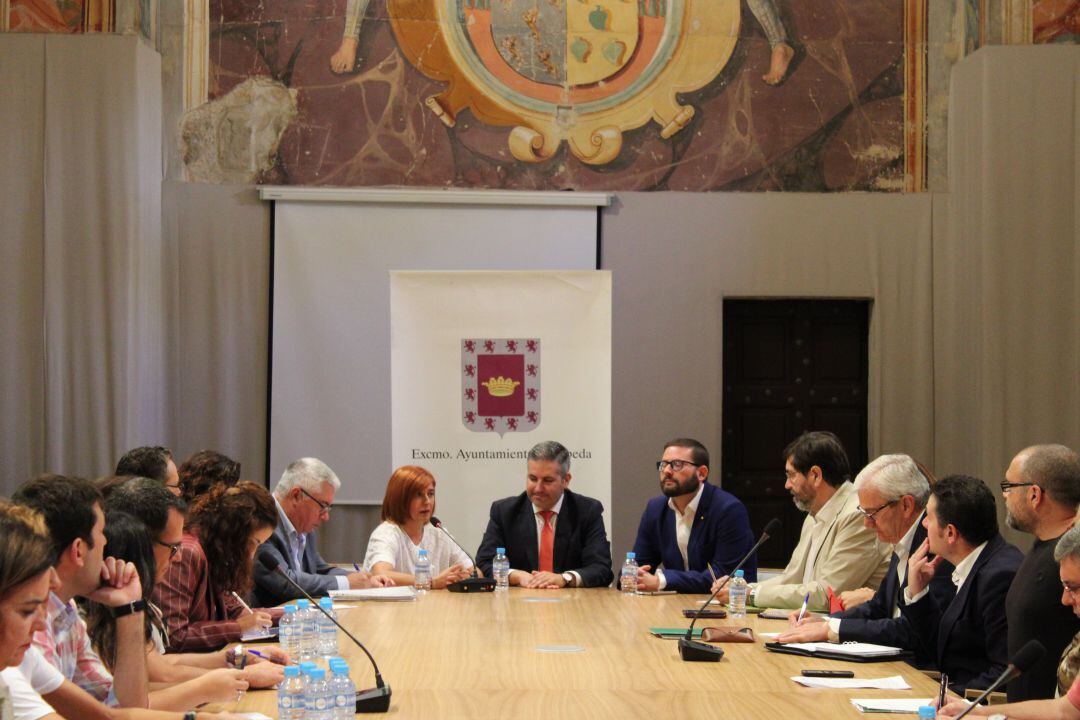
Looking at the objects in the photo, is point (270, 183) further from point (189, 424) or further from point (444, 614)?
point (444, 614)

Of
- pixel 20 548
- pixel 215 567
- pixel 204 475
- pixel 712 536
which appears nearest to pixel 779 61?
pixel 712 536

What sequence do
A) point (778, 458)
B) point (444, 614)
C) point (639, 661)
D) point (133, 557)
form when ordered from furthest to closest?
1. point (778, 458)
2. point (444, 614)
3. point (639, 661)
4. point (133, 557)

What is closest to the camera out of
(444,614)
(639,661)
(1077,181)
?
(639,661)

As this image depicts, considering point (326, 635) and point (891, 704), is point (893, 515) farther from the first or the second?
point (326, 635)

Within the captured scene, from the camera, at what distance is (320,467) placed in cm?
571

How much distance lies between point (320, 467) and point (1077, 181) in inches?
216

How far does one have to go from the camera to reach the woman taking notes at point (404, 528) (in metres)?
5.99

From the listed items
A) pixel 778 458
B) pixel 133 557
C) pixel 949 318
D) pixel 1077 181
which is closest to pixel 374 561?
pixel 133 557

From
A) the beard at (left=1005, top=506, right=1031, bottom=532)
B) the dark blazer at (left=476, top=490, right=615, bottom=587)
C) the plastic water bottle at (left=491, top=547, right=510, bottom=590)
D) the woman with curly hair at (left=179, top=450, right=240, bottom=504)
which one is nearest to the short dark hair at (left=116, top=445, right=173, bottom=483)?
the woman with curly hair at (left=179, top=450, right=240, bottom=504)

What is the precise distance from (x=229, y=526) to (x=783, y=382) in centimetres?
551

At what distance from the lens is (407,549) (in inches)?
242

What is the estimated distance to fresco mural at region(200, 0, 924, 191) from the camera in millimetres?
8797

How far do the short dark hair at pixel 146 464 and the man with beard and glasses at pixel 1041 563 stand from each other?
3299 millimetres

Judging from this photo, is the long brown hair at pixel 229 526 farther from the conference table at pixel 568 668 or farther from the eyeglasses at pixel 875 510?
the eyeglasses at pixel 875 510
